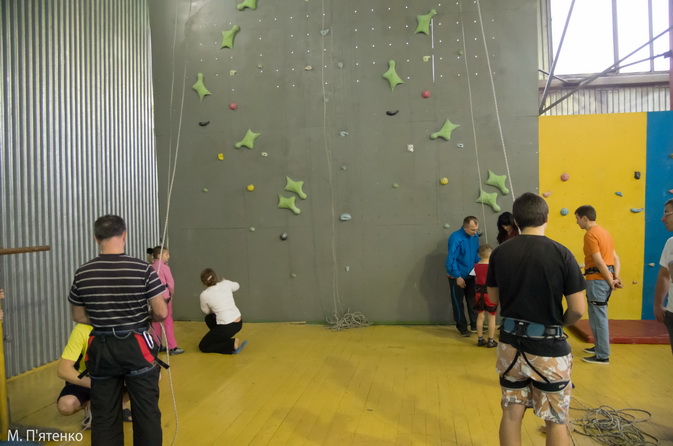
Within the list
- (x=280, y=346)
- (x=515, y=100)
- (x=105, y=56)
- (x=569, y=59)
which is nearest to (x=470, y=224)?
(x=515, y=100)

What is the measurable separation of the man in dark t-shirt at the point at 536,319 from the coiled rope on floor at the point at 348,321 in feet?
11.7

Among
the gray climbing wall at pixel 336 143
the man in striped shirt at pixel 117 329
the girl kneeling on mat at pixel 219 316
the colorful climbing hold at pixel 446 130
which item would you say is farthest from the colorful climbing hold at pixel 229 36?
the man in striped shirt at pixel 117 329

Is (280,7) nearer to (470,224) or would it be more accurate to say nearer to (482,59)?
(482,59)

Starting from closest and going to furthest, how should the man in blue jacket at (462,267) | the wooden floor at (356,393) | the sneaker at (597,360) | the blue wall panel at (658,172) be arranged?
the wooden floor at (356,393) < the sneaker at (597,360) < the man in blue jacket at (462,267) < the blue wall panel at (658,172)

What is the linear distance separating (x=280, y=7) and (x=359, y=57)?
117cm

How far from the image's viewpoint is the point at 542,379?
221 centimetres

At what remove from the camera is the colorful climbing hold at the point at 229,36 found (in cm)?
617

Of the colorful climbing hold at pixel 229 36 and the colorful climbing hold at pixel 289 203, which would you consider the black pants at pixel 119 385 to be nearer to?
the colorful climbing hold at pixel 289 203

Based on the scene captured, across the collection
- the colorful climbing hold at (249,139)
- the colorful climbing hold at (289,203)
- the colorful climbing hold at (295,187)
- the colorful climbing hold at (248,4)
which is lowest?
the colorful climbing hold at (289,203)

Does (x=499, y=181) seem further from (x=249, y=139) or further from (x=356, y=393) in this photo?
(x=356, y=393)

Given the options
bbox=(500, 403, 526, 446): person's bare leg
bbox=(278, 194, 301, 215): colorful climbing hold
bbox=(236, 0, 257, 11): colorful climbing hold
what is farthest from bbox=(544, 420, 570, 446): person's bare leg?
bbox=(236, 0, 257, 11): colorful climbing hold

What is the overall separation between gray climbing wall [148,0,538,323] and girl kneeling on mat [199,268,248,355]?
1.28 m

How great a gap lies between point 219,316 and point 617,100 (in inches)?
333

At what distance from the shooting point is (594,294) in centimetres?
415
